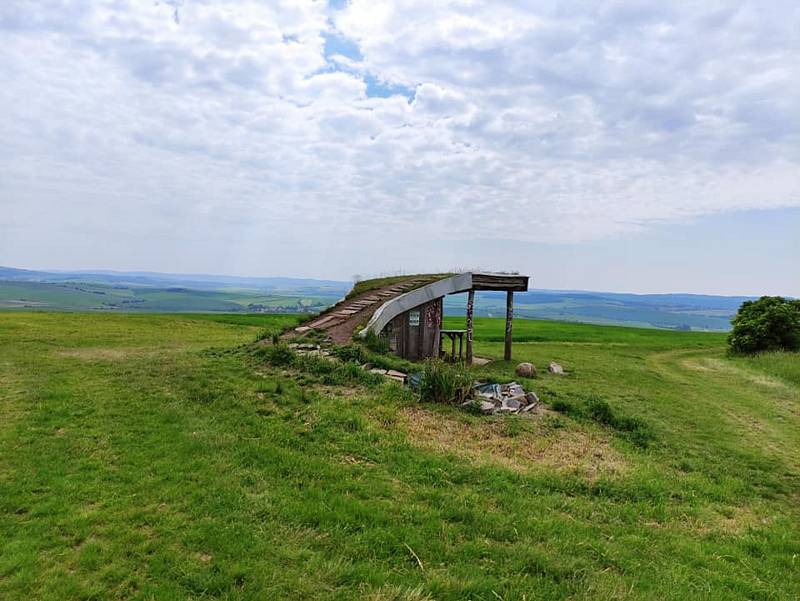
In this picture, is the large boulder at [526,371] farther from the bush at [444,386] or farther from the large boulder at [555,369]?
the bush at [444,386]

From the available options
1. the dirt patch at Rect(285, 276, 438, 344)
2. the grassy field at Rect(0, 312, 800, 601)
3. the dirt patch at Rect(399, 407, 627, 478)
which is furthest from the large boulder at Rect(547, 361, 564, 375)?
the dirt patch at Rect(399, 407, 627, 478)

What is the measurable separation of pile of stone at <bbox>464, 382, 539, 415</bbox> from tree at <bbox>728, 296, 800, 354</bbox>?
84.5 ft

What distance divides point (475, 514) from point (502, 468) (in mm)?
1996

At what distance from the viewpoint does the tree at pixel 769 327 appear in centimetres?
2959

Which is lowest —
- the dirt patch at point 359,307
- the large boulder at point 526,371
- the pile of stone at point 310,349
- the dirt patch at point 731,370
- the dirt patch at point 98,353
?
the dirt patch at point 731,370

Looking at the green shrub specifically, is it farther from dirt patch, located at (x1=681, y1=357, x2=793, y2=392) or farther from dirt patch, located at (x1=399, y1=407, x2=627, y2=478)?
dirt patch, located at (x1=681, y1=357, x2=793, y2=392)

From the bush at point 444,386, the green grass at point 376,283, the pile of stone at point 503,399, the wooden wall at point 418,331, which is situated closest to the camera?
the pile of stone at point 503,399

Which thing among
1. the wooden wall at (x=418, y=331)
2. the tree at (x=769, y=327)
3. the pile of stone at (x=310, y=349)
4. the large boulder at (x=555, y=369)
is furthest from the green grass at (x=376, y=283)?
the tree at (x=769, y=327)

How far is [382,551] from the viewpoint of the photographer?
543 centimetres

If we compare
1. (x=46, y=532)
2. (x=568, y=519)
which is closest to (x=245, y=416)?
(x=46, y=532)

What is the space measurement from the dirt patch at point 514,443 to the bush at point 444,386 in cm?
82

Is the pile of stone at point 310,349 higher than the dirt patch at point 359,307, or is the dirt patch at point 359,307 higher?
the dirt patch at point 359,307

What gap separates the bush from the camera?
1208 cm

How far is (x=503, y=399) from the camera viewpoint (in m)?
12.6
